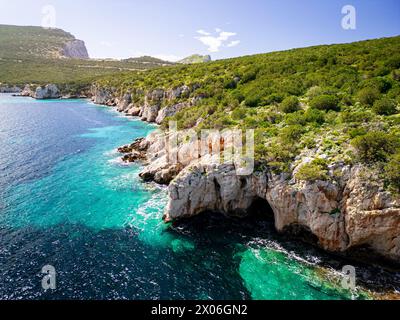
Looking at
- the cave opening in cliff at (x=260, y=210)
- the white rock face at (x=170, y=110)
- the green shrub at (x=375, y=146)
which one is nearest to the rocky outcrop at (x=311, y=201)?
the cave opening in cliff at (x=260, y=210)

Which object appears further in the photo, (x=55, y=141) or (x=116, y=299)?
(x=55, y=141)

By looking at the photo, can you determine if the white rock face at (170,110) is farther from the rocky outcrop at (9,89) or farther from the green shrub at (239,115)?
the rocky outcrop at (9,89)

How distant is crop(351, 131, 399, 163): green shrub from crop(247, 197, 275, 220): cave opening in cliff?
32.2ft

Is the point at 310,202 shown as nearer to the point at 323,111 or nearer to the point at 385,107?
the point at 323,111

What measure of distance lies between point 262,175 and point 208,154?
23.1 ft

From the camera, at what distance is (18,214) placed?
1088 inches

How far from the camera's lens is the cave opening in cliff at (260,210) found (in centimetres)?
2660

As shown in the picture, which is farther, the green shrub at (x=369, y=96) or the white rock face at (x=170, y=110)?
the white rock face at (x=170, y=110)

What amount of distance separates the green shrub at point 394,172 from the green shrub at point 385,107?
8.19m

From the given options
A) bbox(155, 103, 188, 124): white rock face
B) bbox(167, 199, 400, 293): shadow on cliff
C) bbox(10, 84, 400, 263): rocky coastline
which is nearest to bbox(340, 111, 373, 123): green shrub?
bbox(10, 84, 400, 263): rocky coastline

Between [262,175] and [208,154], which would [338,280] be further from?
[208,154]

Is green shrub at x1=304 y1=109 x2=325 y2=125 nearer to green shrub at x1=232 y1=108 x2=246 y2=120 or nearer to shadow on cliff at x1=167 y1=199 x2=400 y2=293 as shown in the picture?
green shrub at x1=232 y1=108 x2=246 y2=120

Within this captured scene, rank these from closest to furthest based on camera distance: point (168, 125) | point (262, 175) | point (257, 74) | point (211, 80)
A: point (262, 175), point (168, 125), point (257, 74), point (211, 80)
